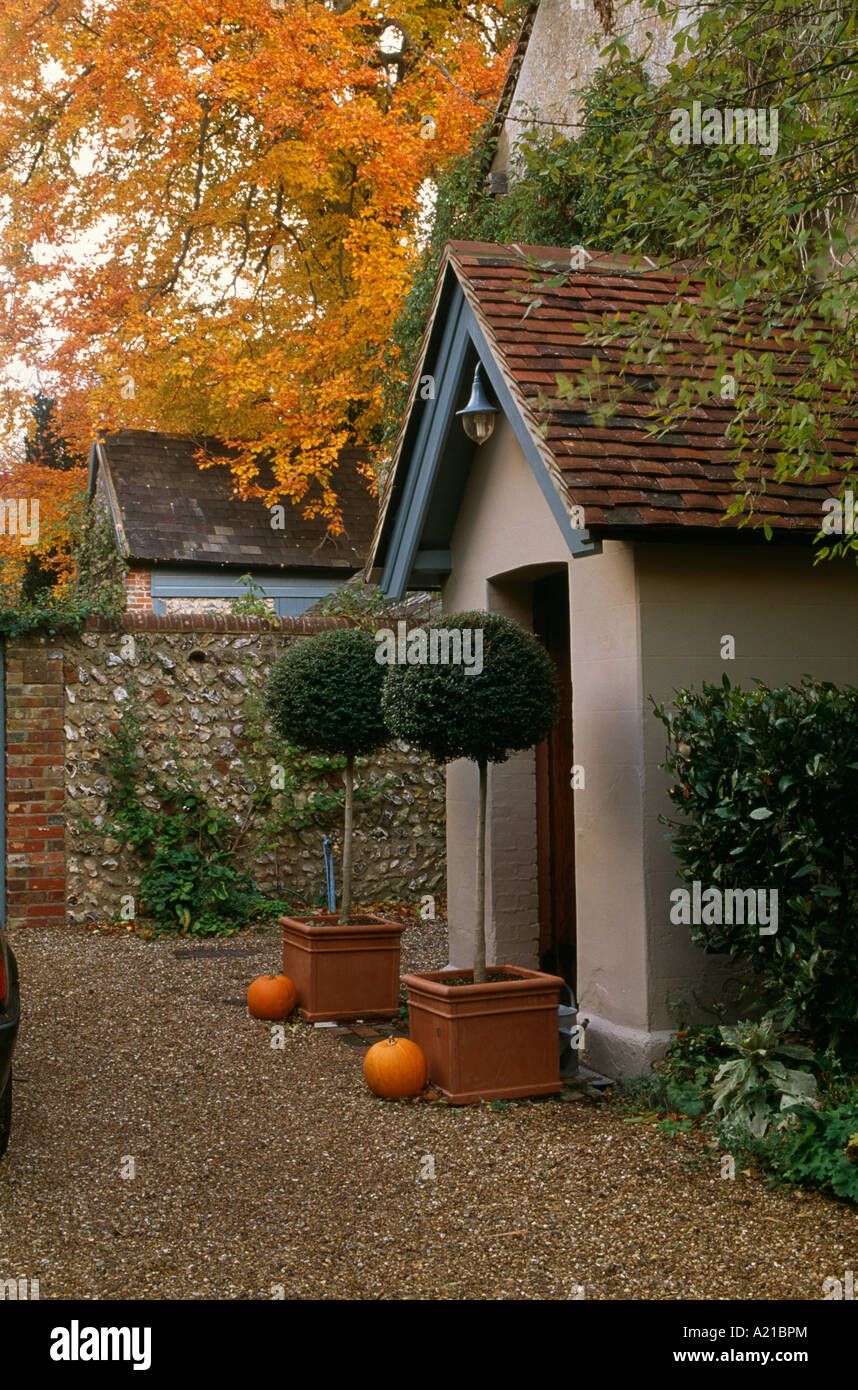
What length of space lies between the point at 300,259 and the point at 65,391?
4.25 m

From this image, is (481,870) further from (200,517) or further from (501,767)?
(200,517)

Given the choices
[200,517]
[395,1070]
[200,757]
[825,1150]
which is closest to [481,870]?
[395,1070]

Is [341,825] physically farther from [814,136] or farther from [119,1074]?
[814,136]

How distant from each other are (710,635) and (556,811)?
2.23 metres

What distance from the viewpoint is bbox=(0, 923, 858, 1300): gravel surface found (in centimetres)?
396

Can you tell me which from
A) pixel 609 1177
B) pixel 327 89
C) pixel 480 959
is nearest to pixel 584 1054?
pixel 480 959

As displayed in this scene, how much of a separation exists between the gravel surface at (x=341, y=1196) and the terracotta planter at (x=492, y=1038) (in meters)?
0.16

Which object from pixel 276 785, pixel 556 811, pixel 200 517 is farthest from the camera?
pixel 200 517

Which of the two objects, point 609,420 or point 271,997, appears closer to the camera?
point 609,420

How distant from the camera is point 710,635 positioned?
6414 millimetres

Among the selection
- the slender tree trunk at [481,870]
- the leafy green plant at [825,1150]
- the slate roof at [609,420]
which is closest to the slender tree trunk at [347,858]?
the slender tree trunk at [481,870]

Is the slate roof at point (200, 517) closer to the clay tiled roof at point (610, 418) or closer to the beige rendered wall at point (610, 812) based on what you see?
the clay tiled roof at point (610, 418)

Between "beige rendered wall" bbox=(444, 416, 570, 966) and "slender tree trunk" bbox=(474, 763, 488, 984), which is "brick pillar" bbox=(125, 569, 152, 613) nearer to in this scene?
"beige rendered wall" bbox=(444, 416, 570, 966)

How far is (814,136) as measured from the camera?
183 inches
